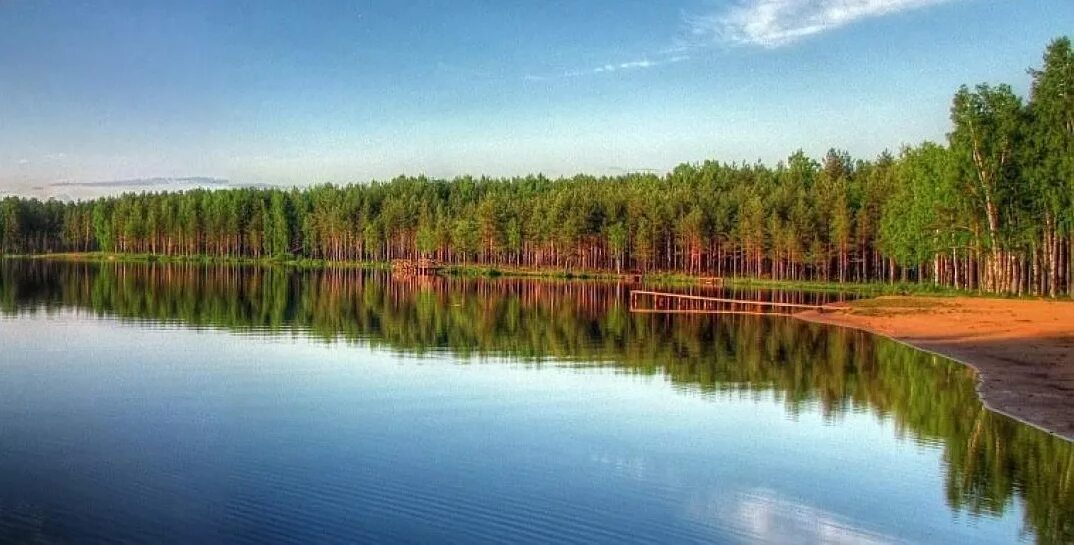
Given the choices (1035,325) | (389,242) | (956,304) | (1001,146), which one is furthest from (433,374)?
(389,242)

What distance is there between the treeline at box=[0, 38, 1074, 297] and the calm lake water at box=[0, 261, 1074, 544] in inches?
1145

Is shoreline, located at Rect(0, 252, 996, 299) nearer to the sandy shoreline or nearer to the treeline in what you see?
the treeline

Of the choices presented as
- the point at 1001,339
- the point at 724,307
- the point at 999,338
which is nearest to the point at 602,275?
the point at 724,307

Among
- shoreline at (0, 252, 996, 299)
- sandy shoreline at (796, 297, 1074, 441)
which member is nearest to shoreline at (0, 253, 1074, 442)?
sandy shoreline at (796, 297, 1074, 441)

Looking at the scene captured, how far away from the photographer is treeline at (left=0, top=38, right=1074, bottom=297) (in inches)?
2365

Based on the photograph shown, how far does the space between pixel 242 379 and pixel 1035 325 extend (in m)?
33.5

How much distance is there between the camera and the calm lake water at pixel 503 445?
1406 centimetres

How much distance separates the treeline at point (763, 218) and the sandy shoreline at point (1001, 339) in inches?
416

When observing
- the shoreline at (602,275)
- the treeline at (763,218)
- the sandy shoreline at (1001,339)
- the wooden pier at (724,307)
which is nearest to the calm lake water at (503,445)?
the sandy shoreline at (1001,339)

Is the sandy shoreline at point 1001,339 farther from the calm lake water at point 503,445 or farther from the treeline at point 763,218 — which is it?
the treeline at point 763,218

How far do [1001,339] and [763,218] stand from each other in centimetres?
6490

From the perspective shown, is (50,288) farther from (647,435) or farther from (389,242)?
(389,242)

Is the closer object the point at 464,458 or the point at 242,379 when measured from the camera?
the point at 464,458

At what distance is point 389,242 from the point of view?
162 m
